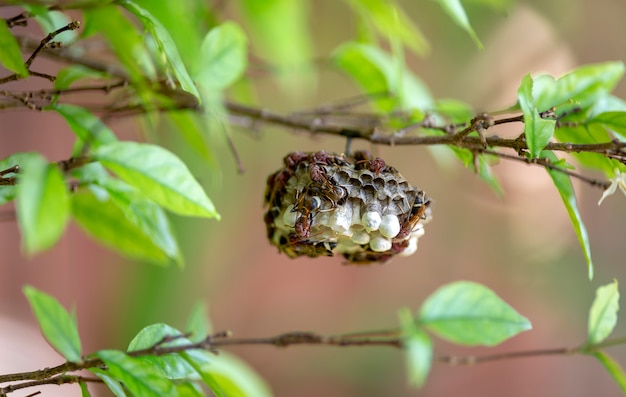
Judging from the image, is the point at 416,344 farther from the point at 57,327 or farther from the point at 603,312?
the point at 57,327

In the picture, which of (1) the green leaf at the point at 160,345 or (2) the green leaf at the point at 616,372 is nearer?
(1) the green leaf at the point at 160,345

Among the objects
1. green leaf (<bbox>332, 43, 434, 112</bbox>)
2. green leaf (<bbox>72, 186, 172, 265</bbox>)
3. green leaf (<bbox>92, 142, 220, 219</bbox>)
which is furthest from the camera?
green leaf (<bbox>332, 43, 434, 112</bbox>)

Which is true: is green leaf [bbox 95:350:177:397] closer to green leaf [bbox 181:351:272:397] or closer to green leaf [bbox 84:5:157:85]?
green leaf [bbox 181:351:272:397]

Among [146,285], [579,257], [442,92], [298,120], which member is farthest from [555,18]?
[298,120]

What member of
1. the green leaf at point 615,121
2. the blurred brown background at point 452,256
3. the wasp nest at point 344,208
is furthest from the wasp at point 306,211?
the blurred brown background at point 452,256

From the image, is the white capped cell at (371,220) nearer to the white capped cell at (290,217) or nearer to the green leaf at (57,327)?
the white capped cell at (290,217)

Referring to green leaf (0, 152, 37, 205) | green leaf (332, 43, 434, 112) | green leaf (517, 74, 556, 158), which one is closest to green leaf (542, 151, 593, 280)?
green leaf (517, 74, 556, 158)
